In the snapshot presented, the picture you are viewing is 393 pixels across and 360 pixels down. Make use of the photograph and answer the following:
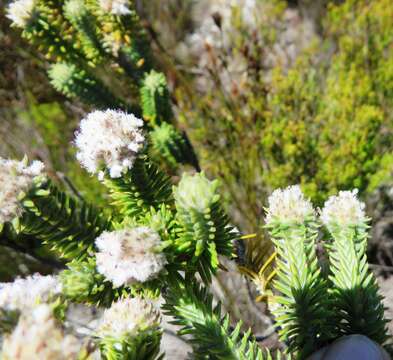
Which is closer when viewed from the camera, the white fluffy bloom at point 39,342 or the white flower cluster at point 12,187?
the white fluffy bloom at point 39,342

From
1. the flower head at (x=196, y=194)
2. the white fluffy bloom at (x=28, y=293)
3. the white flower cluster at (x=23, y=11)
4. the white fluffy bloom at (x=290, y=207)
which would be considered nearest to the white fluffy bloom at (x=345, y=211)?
the white fluffy bloom at (x=290, y=207)

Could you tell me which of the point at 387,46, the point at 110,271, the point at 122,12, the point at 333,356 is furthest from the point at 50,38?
the point at 387,46

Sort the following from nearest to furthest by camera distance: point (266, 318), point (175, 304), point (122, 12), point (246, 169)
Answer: point (175, 304) < point (122, 12) < point (266, 318) < point (246, 169)

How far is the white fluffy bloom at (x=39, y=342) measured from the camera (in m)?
0.67

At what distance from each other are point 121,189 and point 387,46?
302cm

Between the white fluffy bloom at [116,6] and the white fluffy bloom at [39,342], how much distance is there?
1.47 m

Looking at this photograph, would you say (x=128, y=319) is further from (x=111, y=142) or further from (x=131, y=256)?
(x=111, y=142)

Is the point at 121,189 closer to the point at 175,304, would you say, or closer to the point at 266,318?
the point at 175,304

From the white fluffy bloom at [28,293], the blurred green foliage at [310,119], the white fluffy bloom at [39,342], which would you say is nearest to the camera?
the white fluffy bloom at [39,342]

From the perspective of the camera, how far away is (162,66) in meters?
3.45

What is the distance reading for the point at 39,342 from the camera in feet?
2.22

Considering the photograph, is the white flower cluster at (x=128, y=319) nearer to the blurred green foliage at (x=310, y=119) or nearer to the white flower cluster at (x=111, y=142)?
the white flower cluster at (x=111, y=142)

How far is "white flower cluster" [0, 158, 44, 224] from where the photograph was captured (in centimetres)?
88

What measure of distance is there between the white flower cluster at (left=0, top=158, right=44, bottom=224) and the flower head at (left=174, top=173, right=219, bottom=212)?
35 cm
